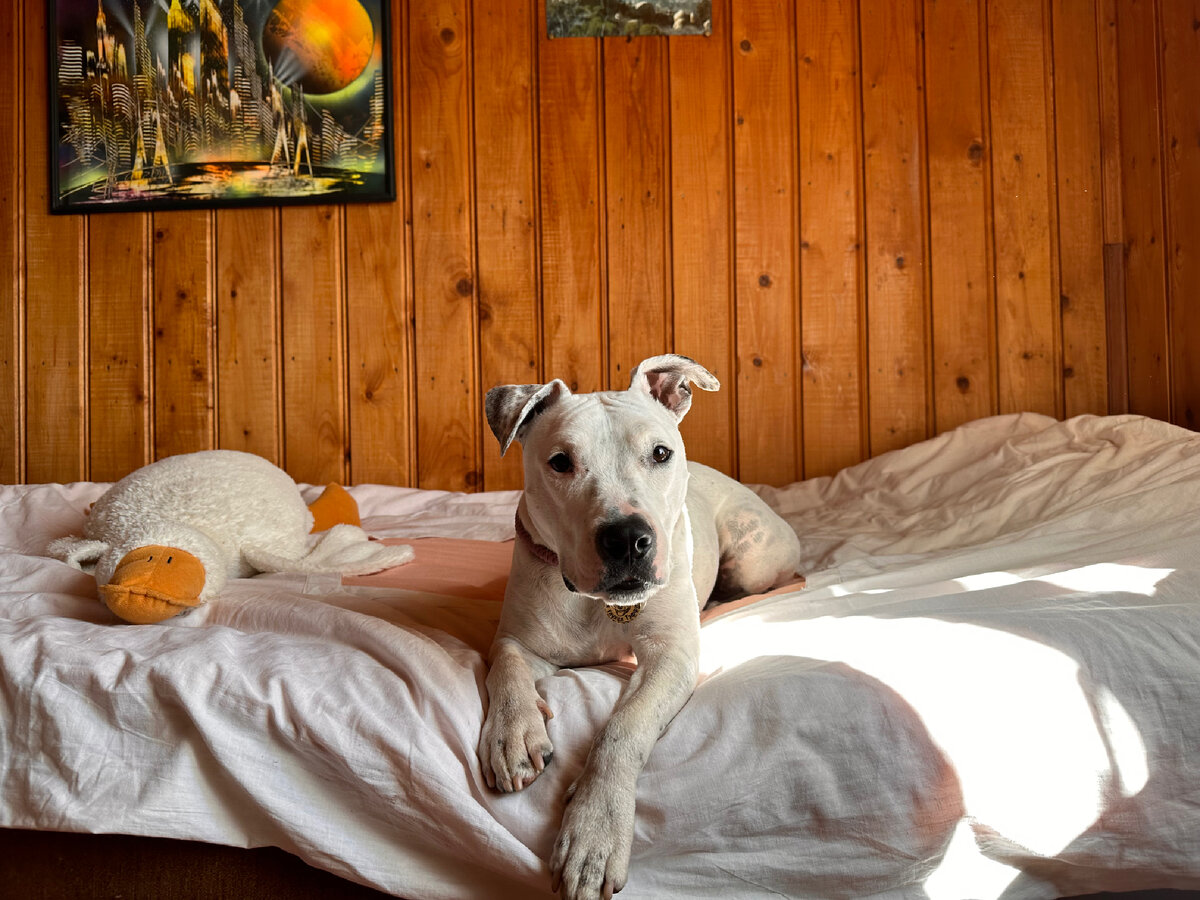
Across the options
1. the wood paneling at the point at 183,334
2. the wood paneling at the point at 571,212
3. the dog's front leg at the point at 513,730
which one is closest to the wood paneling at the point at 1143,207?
the wood paneling at the point at 571,212

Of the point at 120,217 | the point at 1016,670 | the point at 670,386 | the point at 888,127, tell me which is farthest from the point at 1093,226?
the point at 120,217

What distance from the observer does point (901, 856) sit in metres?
1.15

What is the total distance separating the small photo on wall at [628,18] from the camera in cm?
346

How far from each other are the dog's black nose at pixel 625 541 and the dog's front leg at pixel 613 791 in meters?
0.21

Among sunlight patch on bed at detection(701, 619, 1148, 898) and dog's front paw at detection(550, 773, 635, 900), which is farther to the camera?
sunlight patch on bed at detection(701, 619, 1148, 898)

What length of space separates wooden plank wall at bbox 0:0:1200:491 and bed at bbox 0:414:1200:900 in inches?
75.7

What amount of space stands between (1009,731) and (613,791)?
1.96 ft

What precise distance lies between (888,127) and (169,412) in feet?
10.9

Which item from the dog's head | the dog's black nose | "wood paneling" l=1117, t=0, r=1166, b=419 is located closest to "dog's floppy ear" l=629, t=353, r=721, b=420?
the dog's head

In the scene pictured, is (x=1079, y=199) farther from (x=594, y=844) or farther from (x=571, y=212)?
(x=594, y=844)

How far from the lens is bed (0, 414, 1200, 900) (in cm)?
117

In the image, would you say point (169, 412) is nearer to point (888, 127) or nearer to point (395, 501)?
point (395, 501)

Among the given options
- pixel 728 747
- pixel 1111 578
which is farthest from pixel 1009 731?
pixel 1111 578

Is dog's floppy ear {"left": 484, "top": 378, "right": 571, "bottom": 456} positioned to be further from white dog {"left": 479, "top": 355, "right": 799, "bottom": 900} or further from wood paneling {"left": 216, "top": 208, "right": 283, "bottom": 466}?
wood paneling {"left": 216, "top": 208, "right": 283, "bottom": 466}
